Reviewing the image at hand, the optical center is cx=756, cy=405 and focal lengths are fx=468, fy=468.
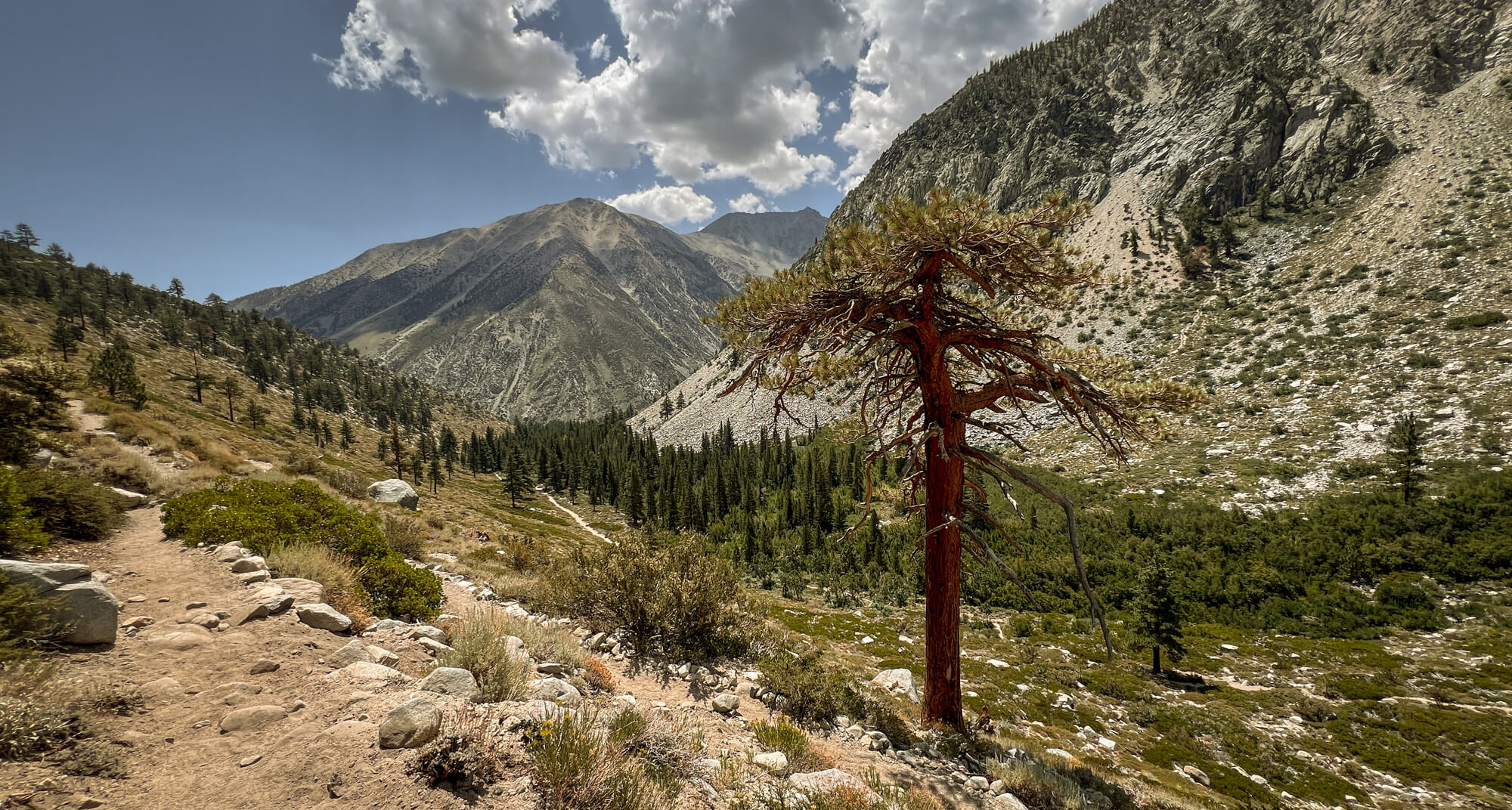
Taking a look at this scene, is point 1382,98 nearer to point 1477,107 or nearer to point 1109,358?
point 1477,107

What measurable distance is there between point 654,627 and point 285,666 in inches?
193

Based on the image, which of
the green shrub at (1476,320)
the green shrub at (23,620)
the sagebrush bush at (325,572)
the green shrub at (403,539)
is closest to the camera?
the green shrub at (23,620)

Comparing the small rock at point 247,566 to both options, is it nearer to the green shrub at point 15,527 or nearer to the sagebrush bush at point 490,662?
the green shrub at point 15,527

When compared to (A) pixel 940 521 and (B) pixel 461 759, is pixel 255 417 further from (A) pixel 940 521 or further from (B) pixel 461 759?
(A) pixel 940 521

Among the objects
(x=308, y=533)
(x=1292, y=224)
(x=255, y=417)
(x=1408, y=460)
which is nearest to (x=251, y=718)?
(x=308, y=533)

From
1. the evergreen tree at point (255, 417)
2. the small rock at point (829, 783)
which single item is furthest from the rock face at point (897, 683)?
the evergreen tree at point (255, 417)

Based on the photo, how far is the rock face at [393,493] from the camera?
26234 millimetres

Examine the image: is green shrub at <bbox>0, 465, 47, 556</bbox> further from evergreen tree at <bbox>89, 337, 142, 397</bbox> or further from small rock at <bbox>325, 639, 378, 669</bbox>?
evergreen tree at <bbox>89, 337, 142, 397</bbox>

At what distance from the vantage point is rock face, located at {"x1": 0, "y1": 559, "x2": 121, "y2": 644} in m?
4.38

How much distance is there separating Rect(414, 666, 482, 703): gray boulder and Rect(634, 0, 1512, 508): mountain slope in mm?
6062

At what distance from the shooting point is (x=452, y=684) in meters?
4.80

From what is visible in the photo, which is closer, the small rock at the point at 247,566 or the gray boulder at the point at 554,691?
the gray boulder at the point at 554,691

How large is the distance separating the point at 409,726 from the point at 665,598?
196 inches

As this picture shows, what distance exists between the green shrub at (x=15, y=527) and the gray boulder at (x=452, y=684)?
5887mm
